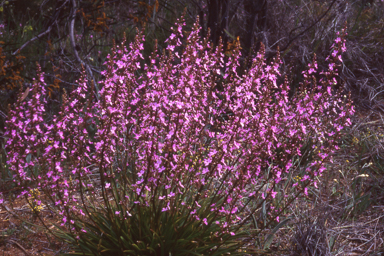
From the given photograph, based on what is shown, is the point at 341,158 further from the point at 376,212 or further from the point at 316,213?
the point at 316,213

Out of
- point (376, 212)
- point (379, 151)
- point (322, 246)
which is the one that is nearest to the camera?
point (322, 246)

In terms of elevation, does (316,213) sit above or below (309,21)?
below

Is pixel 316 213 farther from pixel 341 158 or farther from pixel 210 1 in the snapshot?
pixel 210 1

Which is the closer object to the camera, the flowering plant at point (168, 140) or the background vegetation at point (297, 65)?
the flowering plant at point (168, 140)

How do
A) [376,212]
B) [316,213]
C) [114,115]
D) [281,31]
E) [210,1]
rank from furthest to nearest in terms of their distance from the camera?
[281,31]
[210,1]
[376,212]
[316,213]
[114,115]

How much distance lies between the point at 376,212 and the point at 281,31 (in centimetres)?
404

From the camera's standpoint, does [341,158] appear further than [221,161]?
Yes

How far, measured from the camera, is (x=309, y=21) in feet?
23.4

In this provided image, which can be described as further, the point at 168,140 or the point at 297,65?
the point at 297,65

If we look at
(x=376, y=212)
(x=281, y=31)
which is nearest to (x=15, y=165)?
(x=376, y=212)

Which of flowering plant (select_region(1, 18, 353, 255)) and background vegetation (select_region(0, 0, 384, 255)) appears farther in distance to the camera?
background vegetation (select_region(0, 0, 384, 255))

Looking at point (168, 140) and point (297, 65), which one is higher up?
point (297, 65)

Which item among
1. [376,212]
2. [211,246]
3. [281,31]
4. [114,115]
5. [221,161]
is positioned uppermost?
[281,31]

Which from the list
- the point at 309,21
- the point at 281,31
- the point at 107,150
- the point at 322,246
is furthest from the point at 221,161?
the point at 309,21
